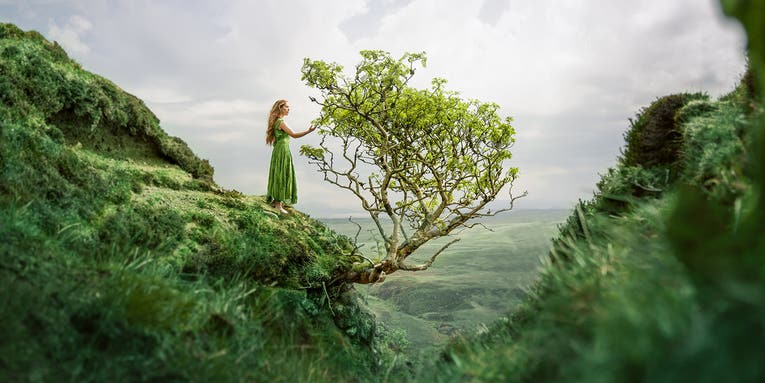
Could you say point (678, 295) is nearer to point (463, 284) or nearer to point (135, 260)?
point (135, 260)

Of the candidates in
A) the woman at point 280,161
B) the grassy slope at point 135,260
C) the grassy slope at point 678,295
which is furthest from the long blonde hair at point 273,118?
the grassy slope at point 678,295

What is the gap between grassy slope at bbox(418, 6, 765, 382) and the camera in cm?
192

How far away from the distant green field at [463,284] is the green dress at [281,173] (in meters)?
1.88

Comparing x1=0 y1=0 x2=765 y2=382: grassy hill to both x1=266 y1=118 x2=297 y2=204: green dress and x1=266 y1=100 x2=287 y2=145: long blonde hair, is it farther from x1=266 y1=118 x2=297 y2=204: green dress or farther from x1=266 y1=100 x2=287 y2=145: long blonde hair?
x1=266 y1=100 x2=287 y2=145: long blonde hair

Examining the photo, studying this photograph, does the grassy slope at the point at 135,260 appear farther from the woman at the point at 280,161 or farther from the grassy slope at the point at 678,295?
the grassy slope at the point at 678,295

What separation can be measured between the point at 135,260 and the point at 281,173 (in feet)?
22.0

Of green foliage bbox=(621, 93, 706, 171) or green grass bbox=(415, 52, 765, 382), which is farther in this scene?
green foliage bbox=(621, 93, 706, 171)

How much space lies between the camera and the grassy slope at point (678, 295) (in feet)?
6.30

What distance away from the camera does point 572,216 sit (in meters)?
6.97

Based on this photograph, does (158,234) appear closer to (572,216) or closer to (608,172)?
(572,216)

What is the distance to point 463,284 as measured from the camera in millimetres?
17406

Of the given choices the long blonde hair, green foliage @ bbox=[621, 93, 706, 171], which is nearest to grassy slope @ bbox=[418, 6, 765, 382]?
green foliage @ bbox=[621, 93, 706, 171]

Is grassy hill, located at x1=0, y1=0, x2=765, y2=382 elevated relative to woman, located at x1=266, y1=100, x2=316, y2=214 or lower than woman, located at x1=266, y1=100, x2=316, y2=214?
lower

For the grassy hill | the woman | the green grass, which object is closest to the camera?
the green grass
